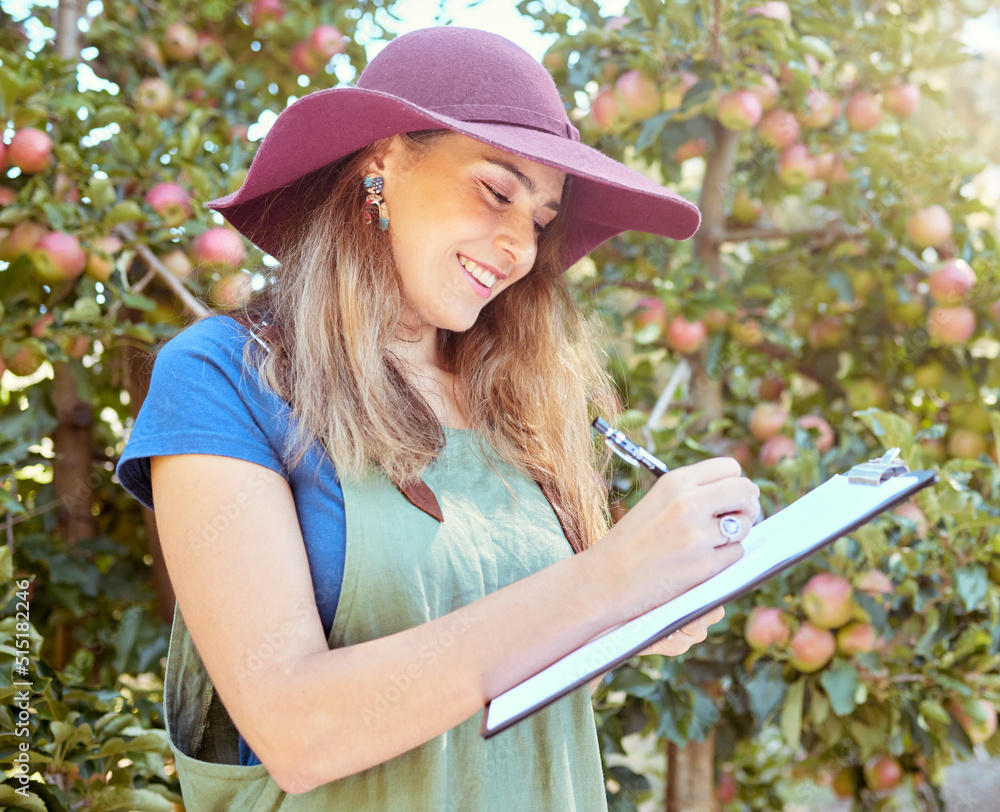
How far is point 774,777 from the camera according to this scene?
252 centimetres

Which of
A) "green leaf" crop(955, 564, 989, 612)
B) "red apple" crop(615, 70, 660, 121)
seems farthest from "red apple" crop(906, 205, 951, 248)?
"green leaf" crop(955, 564, 989, 612)

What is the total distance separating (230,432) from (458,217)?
389mm

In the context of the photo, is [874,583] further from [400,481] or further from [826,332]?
[400,481]

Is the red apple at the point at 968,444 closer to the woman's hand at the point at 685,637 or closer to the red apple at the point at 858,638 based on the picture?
the red apple at the point at 858,638

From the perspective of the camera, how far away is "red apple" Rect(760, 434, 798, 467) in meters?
1.98

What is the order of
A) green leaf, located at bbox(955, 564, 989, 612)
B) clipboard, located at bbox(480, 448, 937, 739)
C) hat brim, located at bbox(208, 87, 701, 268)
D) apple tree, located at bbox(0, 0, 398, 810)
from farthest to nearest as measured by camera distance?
green leaf, located at bbox(955, 564, 989, 612) < apple tree, located at bbox(0, 0, 398, 810) < hat brim, located at bbox(208, 87, 701, 268) < clipboard, located at bbox(480, 448, 937, 739)

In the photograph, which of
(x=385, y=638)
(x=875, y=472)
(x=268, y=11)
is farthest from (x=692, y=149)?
(x=385, y=638)

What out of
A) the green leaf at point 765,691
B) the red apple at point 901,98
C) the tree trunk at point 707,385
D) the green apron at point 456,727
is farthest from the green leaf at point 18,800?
the red apple at point 901,98

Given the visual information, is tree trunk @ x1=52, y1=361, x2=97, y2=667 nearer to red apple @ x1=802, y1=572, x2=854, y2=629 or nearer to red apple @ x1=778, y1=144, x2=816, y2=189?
red apple @ x1=802, y1=572, x2=854, y2=629

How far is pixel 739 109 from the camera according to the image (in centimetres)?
183

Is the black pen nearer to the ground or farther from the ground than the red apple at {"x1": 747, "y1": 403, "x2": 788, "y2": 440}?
farther from the ground

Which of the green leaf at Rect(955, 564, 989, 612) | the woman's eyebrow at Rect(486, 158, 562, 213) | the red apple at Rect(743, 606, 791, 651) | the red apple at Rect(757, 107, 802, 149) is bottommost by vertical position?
the red apple at Rect(743, 606, 791, 651)

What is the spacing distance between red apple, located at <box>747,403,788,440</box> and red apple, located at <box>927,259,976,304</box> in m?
0.42

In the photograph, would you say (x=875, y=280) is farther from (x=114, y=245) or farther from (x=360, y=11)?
(x=114, y=245)
